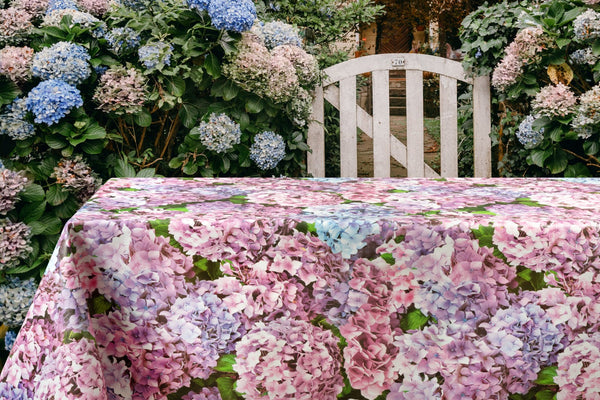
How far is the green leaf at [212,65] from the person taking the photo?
263cm

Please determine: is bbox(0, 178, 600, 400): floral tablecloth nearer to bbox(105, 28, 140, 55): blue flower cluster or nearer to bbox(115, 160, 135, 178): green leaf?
bbox(115, 160, 135, 178): green leaf

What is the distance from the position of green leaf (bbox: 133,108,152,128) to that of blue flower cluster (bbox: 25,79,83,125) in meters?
0.29

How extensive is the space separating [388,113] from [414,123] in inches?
6.5

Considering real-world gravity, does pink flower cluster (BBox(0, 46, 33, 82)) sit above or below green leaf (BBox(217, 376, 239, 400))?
above

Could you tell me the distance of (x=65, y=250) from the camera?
1068mm

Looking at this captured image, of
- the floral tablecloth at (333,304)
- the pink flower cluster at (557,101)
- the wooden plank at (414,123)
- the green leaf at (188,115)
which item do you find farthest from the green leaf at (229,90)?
the floral tablecloth at (333,304)

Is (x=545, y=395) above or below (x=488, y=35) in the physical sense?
below

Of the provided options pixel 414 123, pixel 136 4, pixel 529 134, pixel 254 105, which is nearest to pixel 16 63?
pixel 136 4

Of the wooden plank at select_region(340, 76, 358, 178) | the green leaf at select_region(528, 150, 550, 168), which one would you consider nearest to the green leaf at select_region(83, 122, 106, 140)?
the wooden plank at select_region(340, 76, 358, 178)

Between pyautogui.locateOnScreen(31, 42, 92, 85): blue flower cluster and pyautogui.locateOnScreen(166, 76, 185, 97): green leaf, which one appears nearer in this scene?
pyautogui.locateOnScreen(31, 42, 92, 85): blue flower cluster

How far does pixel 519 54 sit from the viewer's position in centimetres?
296

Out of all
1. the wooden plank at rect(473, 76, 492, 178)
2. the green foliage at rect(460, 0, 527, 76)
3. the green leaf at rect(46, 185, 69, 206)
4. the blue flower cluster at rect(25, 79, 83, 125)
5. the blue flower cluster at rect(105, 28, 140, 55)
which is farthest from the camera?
the wooden plank at rect(473, 76, 492, 178)

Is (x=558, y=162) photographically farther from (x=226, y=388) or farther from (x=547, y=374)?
(x=226, y=388)

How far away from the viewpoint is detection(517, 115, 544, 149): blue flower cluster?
302 cm
